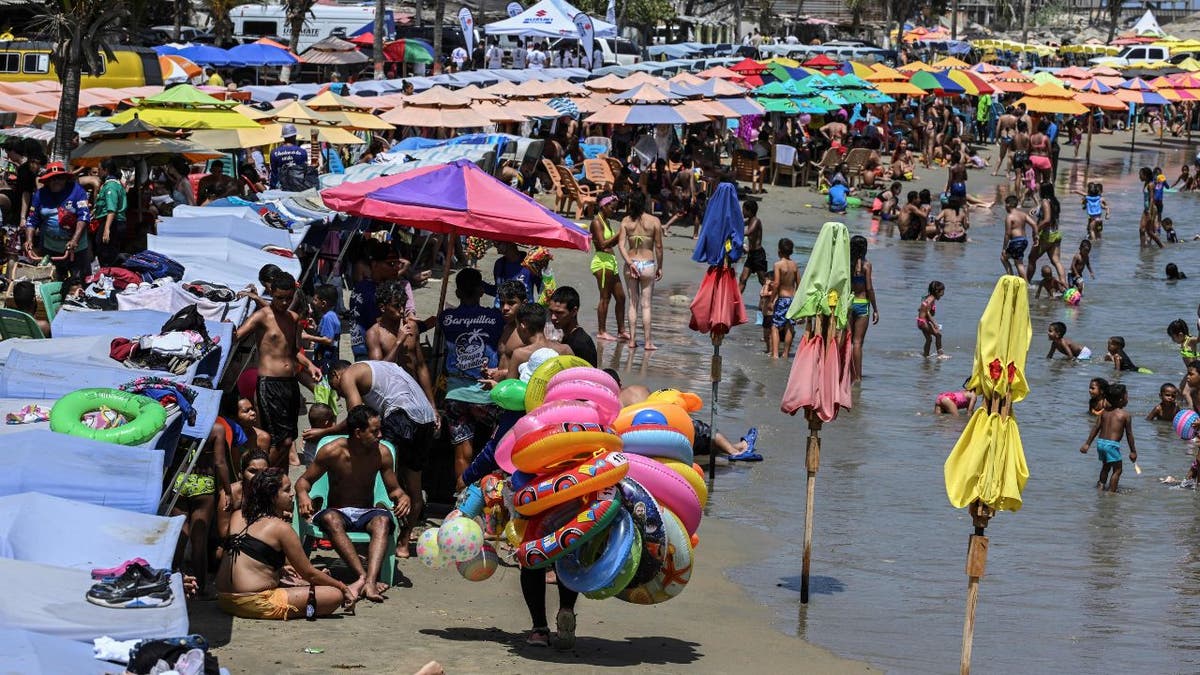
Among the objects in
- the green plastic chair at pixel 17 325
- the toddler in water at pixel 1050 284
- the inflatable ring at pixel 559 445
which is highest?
the inflatable ring at pixel 559 445

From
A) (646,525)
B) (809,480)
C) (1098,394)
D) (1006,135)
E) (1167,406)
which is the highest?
(646,525)

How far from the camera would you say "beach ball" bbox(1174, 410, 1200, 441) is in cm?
1363

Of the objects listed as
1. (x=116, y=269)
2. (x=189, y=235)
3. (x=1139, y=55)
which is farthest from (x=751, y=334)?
(x=1139, y=55)

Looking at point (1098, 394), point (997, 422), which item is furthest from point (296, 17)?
point (997, 422)

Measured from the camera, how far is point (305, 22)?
43.6 metres

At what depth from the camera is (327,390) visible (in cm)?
1054

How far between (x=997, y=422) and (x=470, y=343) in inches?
143

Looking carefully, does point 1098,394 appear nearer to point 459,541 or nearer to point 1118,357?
point 1118,357

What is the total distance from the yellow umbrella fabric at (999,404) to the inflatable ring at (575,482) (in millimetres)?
1607

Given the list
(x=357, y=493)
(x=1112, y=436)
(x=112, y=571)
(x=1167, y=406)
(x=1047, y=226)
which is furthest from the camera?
(x=1047, y=226)

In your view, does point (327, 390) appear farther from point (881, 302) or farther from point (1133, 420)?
point (881, 302)

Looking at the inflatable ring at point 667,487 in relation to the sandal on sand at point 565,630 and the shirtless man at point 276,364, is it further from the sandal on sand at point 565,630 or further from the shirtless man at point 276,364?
the shirtless man at point 276,364

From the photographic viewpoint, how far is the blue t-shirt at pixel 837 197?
28062 mm

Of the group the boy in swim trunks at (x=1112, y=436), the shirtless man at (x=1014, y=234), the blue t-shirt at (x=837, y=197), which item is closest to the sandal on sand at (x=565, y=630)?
the boy in swim trunks at (x=1112, y=436)
